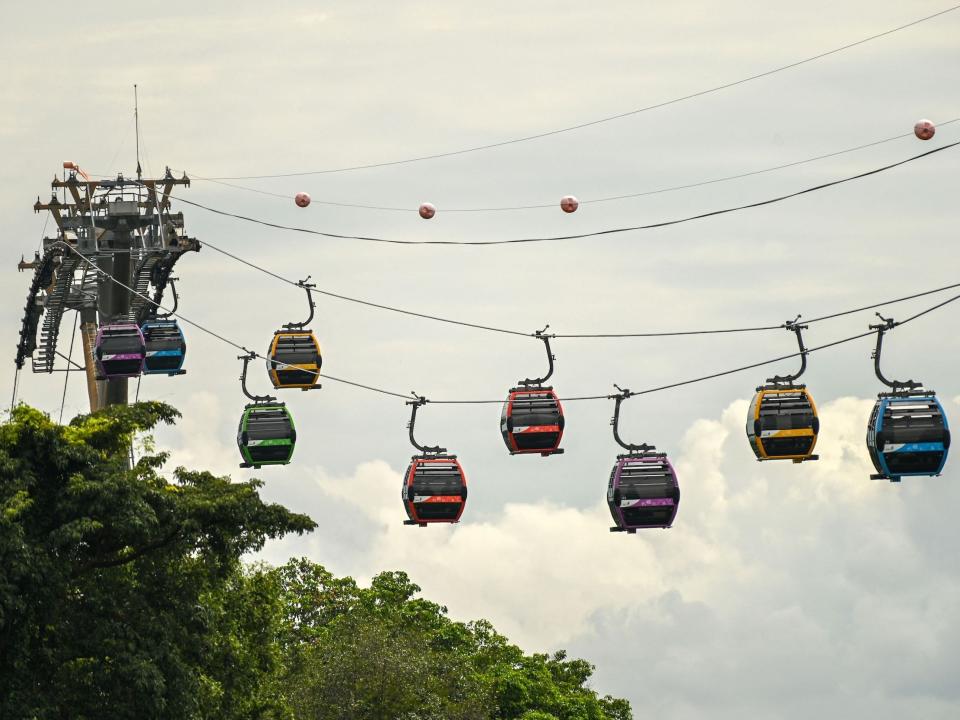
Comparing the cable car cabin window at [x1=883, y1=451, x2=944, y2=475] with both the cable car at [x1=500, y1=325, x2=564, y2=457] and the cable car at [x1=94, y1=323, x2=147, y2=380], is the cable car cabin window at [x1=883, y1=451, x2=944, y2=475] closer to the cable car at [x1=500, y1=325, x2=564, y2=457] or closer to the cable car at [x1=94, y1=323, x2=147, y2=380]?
the cable car at [x1=500, y1=325, x2=564, y2=457]

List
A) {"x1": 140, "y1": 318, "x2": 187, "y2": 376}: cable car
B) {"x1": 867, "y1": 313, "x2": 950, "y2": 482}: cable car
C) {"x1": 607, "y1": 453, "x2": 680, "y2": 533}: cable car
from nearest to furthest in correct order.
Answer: {"x1": 867, "y1": 313, "x2": 950, "y2": 482}: cable car < {"x1": 607, "y1": 453, "x2": 680, "y2": 533}: cable car < {"x1": 140, "y1": 318, "x2": 187, "y2": 376}: cable car

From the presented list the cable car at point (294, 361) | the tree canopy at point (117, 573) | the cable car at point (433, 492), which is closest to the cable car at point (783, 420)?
the cable car at point (433, 492)

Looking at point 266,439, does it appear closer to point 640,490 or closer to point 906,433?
point 640,490

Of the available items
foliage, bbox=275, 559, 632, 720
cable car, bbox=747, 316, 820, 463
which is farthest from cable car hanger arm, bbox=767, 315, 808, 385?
foliage, bbox=275, 559, 632, 720

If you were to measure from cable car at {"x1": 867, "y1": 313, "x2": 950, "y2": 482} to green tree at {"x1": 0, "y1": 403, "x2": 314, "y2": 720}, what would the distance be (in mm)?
10496

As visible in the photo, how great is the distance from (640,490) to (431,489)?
3932 millimetres

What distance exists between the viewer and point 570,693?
233ft

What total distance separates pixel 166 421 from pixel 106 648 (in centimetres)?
476

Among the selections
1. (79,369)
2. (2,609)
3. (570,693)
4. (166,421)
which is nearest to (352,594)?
(570,693)

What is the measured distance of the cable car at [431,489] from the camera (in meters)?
33.2

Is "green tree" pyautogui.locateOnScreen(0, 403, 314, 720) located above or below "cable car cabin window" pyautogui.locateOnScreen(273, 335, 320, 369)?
below

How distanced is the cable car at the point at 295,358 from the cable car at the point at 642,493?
8025mm

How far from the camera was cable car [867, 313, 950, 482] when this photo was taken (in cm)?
2853

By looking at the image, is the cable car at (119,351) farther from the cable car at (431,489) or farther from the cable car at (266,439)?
the cable car at (431,489)
